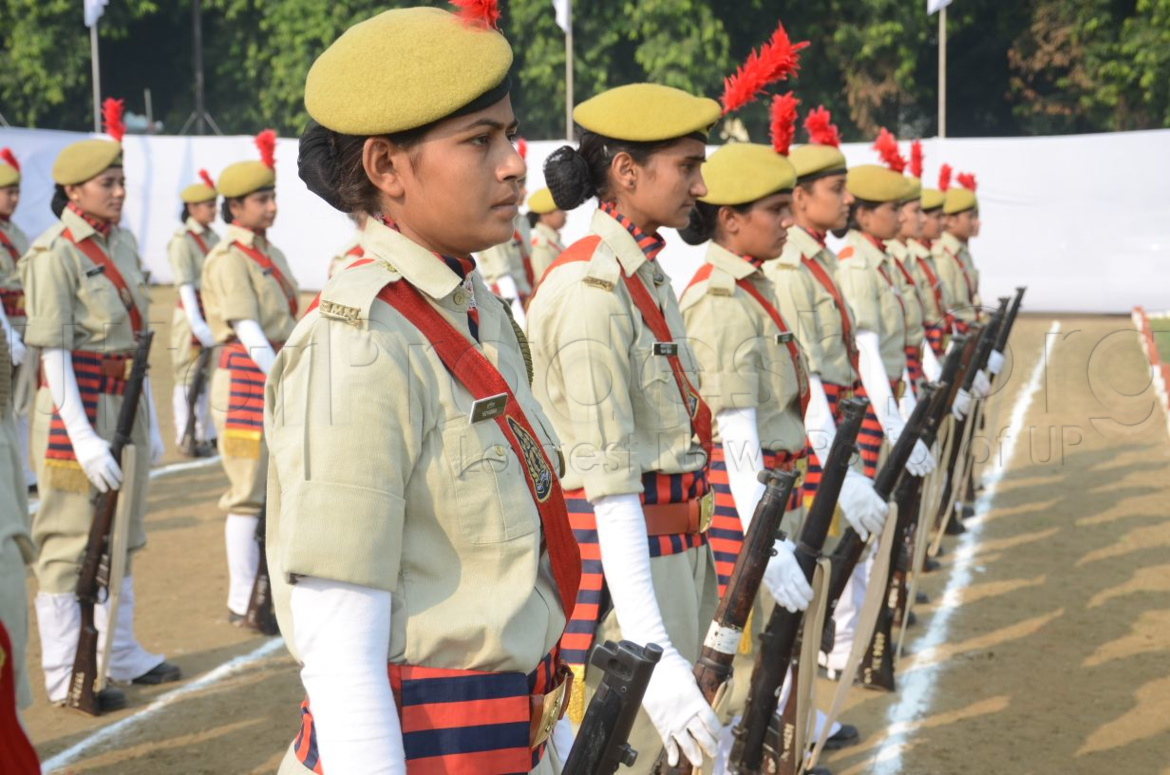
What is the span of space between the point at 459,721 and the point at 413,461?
1.24 feet

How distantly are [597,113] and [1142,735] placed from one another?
3.40 m

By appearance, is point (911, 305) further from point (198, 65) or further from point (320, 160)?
point (198, 65)

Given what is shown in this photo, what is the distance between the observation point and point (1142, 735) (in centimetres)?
511

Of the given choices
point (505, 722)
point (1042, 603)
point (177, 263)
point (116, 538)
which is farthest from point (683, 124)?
point (177, 263)

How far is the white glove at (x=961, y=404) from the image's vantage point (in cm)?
695

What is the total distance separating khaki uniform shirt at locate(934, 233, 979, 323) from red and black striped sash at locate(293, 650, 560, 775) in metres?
9.52

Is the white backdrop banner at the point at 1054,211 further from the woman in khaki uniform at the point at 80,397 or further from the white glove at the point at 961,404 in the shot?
the woman in khaki uniform at the point at 80,397

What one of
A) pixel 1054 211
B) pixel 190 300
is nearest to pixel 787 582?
pixel 190 300

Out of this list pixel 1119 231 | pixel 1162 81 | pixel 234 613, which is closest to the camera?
pixel 234 613

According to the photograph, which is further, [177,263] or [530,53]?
[530,53]

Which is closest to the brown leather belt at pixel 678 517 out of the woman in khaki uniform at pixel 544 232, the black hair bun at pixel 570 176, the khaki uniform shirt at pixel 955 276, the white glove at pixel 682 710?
the white glove at pixel 682 710

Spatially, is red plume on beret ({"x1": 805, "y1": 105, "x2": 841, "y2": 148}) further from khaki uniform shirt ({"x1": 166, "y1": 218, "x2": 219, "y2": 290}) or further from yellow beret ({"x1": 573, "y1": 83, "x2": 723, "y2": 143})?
khaki uniform shirt ({"x1": 166, "y1": 218, "x2": 219, "y2": 290})

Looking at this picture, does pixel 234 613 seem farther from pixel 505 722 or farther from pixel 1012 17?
pixel 1012 17

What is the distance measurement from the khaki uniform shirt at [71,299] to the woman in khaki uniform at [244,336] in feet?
2.64
